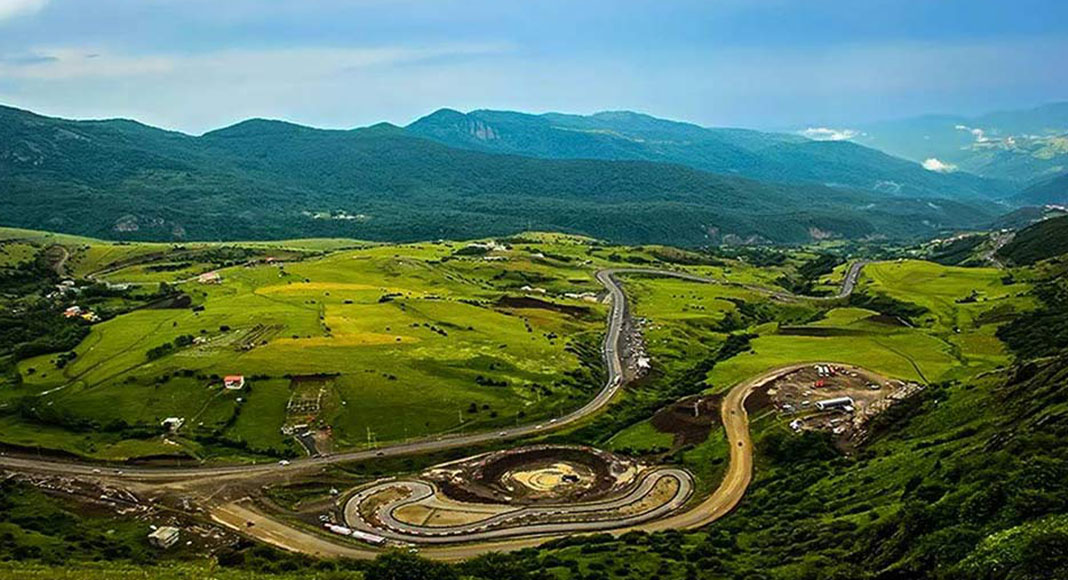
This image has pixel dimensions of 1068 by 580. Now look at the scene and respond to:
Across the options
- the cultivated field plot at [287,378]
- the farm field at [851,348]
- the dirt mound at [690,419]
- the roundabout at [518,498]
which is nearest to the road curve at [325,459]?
the cultivated field plot at [287,378]

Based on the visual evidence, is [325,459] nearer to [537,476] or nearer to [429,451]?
[429,451]

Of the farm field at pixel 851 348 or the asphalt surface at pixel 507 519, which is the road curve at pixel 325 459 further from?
the asphalt surface at pixel 507 519

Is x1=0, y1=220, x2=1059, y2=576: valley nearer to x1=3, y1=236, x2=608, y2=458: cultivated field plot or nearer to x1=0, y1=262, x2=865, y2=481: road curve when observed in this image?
x1=0, y1=262, x2=865, y2=481: road curve

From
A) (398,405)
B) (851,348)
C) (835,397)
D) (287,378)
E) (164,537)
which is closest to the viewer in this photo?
(164,537)

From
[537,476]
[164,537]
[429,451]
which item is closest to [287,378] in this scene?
[429,451]

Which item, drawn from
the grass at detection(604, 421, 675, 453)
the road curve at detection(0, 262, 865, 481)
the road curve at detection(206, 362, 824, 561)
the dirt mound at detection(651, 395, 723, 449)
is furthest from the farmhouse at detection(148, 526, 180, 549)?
the dirt mound at detection(651, 395, 723, 449)

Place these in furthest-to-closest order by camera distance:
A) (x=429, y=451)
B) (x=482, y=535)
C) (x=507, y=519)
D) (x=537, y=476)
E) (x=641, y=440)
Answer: (x=641, y=440) → (x=429, y=451) → (x=537, y=476) → (x=507, y=519) → (x=482, y=535)

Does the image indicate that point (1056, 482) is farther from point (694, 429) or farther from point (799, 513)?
point (694, 429)
